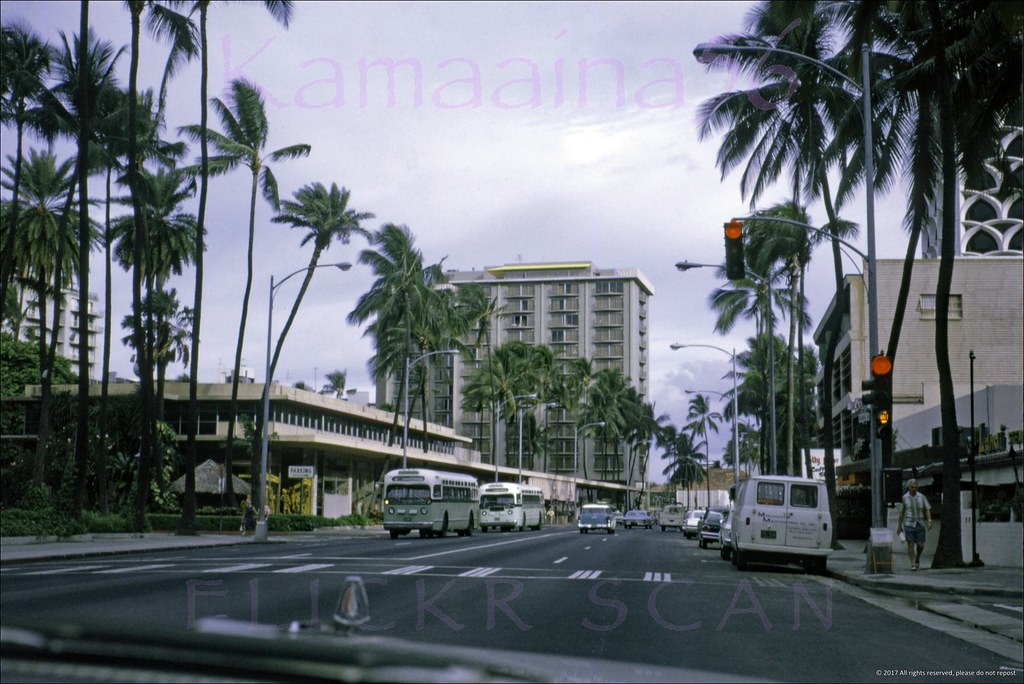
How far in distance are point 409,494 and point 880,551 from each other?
26.0 m

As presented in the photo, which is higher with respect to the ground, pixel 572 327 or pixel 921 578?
pixel 572 327

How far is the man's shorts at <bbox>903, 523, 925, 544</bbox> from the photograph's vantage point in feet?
78.8

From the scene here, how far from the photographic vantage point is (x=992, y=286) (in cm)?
5262

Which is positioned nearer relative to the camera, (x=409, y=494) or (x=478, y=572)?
(x=478, y=572)

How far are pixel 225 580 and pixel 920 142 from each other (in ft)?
64.2

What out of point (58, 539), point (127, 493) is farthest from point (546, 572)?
point (127, 493)

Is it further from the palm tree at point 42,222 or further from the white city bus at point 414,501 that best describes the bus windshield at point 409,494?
the palm tree at point 42,222

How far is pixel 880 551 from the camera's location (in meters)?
22.1

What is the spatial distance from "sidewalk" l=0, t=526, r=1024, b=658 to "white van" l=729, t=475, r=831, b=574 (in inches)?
35.6

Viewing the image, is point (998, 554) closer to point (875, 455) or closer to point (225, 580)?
point (875, 455)

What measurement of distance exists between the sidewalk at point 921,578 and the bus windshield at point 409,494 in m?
11.1

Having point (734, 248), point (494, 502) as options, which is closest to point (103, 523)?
point (494, 502)

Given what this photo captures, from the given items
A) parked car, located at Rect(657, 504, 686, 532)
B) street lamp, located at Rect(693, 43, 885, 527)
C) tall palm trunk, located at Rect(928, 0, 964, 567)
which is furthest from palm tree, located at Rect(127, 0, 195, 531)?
parked car, located at Rect(657, 504, 686, 532)

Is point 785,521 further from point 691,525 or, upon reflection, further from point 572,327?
point 572,327
